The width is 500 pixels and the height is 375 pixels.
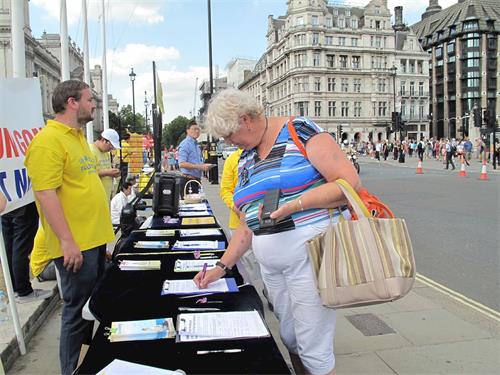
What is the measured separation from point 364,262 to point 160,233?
277cm

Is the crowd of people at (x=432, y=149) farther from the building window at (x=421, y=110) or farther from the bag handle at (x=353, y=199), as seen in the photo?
the building window at (x=421, y=110)

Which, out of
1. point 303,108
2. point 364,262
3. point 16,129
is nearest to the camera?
point 364,262

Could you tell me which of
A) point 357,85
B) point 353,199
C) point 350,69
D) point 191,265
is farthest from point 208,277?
point 357,85

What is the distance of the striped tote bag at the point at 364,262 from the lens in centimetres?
184

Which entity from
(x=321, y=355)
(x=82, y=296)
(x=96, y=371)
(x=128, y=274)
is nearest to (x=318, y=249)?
(x=321, y=355)

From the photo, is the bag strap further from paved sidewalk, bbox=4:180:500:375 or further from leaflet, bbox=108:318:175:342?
paved sidewalk, bbox=4:180:500:375

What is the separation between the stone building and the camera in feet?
270

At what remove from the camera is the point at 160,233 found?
4250 mm

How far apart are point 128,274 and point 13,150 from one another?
58.3 inches

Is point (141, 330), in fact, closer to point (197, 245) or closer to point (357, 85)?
point (197, 245)

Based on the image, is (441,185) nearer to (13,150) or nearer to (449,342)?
(449,342)

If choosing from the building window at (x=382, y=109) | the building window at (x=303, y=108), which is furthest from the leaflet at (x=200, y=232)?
the building window at (x=382, y=109)

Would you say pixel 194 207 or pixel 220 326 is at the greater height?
pixel 194 207

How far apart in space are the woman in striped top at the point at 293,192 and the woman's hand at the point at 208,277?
40 cm
